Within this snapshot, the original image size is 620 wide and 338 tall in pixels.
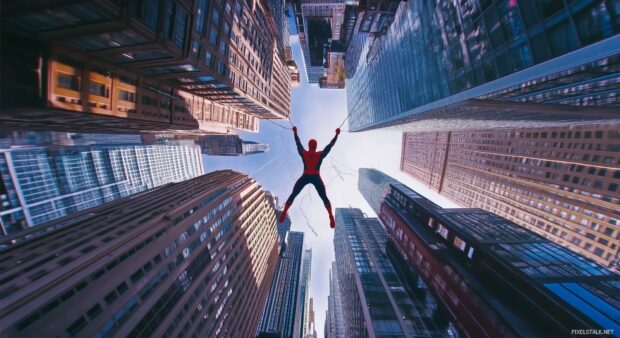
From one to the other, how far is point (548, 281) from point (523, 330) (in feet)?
24.7

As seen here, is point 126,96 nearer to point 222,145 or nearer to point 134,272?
point 134,272

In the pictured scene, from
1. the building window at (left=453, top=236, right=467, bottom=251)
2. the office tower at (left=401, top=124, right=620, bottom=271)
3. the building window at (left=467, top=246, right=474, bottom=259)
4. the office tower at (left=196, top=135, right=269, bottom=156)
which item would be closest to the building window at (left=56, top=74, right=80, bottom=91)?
the building window at (left=467, top=246, right=474, bottom=259)

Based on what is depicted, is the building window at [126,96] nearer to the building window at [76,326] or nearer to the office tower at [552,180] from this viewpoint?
the building window at [76,326]

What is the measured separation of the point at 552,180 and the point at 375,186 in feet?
268

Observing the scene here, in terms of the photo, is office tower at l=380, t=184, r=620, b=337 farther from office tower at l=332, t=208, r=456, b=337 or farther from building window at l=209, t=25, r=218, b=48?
building window at l=209, t=25, r=218, b=48

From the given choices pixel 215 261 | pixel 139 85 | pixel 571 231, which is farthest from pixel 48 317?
pixel 571 231

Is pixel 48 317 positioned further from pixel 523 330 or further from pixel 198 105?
pixel 523 330

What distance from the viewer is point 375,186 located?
139 metres

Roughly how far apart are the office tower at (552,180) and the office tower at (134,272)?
88414mm

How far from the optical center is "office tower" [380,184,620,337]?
24047 mm

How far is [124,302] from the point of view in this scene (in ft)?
83.5

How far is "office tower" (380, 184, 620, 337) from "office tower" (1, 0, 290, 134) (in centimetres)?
4982

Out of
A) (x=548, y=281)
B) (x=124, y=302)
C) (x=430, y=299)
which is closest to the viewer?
(x=124, y=302)

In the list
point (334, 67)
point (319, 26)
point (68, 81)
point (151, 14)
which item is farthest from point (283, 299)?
point (319, 26)
